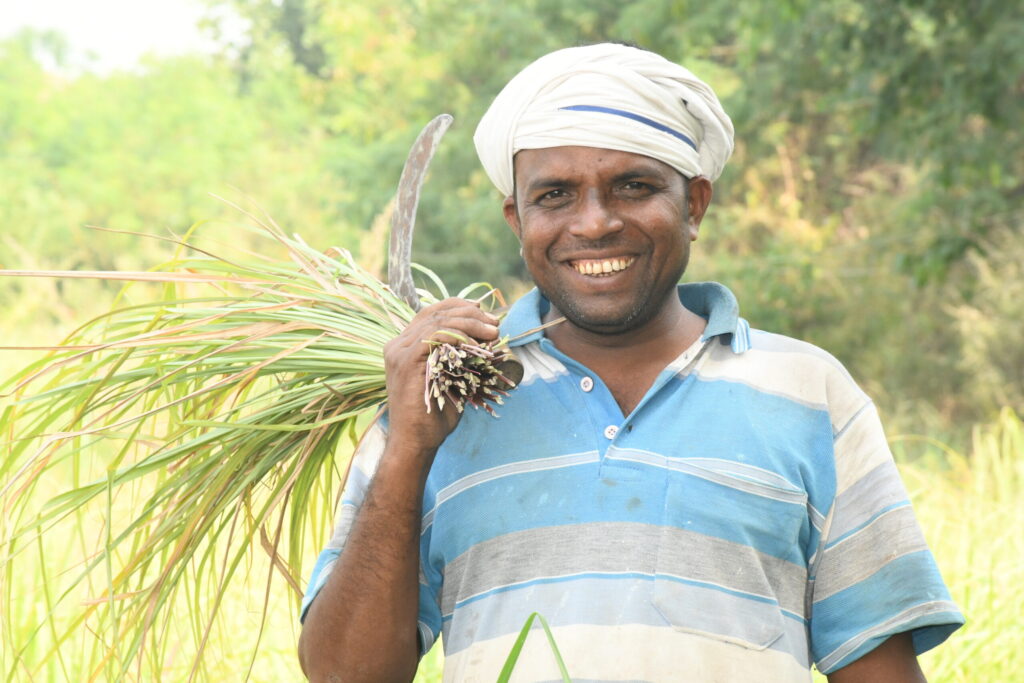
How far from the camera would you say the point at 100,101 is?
22172 millimetres

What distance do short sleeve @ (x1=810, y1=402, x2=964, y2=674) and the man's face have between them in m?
0.34

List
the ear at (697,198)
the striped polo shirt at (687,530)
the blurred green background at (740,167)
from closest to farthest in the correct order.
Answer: the striped polo shirt at (687,530) < the ear at (697,198) < the blurred green background at (740,167)

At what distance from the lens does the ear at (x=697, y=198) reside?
195 centimetres

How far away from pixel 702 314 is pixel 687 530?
0.41 meters

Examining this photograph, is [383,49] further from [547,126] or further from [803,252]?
→ [547,126]

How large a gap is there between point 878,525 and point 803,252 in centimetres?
844

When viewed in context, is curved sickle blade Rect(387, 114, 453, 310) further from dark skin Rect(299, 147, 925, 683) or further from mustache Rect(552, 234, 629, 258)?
mustache Rect(552, 234, 629, 258)

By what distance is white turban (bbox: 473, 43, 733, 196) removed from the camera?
1.82 m

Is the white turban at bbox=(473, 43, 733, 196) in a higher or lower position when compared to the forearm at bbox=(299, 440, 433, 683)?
higher

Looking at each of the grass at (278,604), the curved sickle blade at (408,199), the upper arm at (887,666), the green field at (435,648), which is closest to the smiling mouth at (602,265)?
the curved sickle blade at (408,199)

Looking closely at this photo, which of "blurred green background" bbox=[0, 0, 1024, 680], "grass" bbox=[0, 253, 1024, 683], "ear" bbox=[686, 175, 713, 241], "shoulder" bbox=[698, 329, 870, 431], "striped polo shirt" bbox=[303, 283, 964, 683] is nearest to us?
"striped polo shirt" bbox=[303, 283, 964, 683]

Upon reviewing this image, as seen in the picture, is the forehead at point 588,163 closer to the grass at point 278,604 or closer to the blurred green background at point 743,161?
the blurred green background at point 743,161

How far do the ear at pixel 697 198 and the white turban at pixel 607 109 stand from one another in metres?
0.02

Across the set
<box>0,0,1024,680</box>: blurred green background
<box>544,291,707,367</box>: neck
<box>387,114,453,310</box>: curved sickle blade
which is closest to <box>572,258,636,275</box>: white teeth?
<box>544,291,707,367</box>: neck
